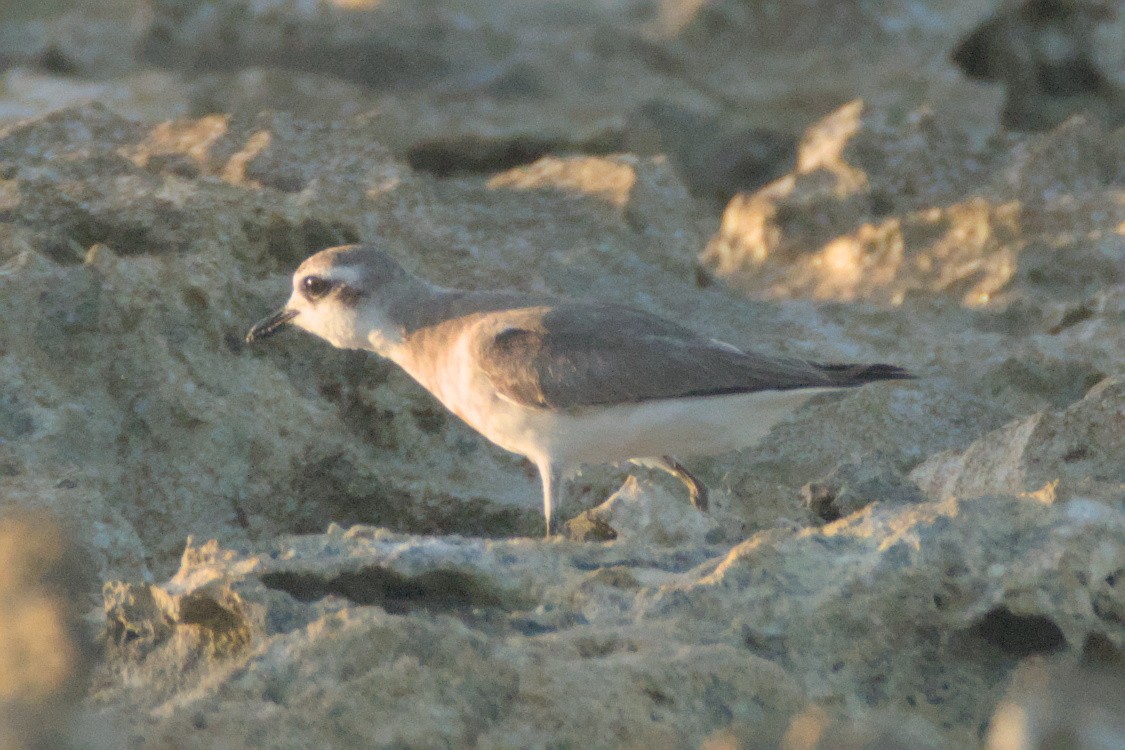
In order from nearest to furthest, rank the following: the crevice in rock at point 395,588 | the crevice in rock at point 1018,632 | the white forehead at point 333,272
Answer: the crevice in rock at point 1018,632
the crevice in rock at point 395,588
the white forehead at point 333,272

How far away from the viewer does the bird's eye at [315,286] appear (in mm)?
7852

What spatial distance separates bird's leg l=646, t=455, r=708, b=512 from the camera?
7.32 meters

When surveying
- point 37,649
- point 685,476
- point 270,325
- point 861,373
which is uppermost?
point 37,649

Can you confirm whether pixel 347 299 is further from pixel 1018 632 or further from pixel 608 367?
pixel 1018 632

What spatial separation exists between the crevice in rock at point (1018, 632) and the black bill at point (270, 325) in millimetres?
4193

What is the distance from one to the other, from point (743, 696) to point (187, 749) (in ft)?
4.85

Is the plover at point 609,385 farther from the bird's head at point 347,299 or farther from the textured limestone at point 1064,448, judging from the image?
the textured limestone at point 1064,448

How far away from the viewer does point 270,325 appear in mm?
7770

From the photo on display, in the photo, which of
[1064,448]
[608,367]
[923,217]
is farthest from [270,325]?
[923,217]

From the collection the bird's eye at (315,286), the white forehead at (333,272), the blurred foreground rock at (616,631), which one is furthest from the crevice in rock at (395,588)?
the white forehead at (333,272)

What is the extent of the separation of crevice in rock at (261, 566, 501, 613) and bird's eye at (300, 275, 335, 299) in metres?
2.86

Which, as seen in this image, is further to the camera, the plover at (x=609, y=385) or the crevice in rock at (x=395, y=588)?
the plover at (x=609, y=385)

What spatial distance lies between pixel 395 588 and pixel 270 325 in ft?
9.30

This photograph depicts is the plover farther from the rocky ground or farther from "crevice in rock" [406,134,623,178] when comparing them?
"crevice in rock" [406,134,623,178]
